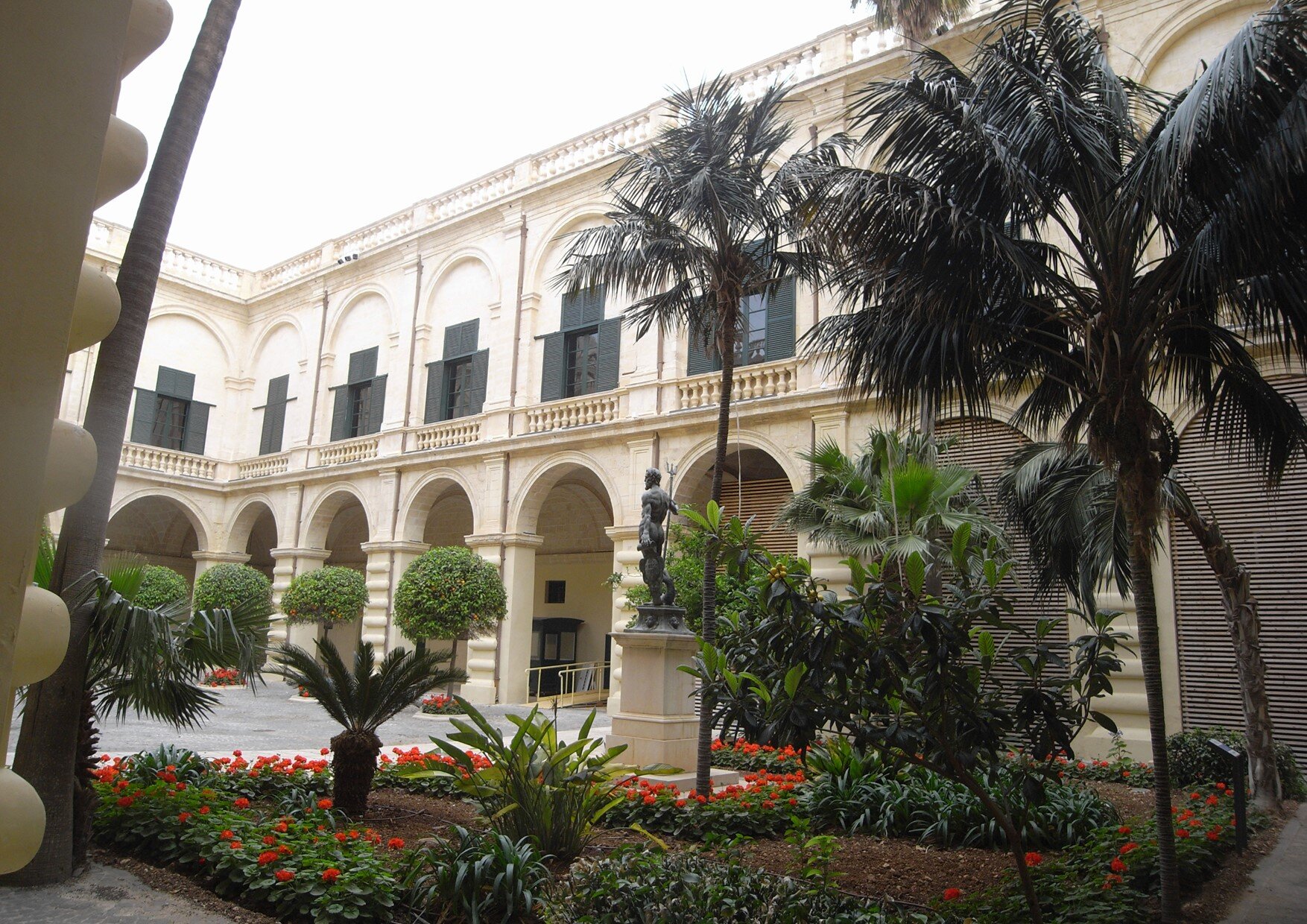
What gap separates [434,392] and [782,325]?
997cm

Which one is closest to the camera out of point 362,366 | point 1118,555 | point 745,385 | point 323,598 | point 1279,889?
point 1279,889

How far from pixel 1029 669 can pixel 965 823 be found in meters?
3.19

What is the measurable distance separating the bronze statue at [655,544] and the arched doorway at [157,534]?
23.4 meters

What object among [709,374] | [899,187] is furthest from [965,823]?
[709,374]

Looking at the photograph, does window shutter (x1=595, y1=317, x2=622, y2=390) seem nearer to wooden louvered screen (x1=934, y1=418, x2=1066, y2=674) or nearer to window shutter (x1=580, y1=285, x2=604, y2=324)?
window shutter (x1=580, y1=285, x2=604, y2=324)

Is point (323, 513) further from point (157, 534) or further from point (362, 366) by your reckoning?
point (157, 534)

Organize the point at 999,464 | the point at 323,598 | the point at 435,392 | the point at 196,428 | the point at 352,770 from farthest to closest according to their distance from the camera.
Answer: the point at 196,428 → the point at 435,392 → the point at 323,598 → the point at 999,464 → the point at 352,770

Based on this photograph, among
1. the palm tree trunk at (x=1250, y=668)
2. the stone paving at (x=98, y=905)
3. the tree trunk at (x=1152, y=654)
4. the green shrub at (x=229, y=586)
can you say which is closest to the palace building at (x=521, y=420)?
the green shrub at (x=229, y=586)

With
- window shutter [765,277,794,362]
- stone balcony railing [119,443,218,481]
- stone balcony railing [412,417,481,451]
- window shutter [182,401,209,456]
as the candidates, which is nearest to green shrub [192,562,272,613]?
stone balcony railing [119,443,218,481]

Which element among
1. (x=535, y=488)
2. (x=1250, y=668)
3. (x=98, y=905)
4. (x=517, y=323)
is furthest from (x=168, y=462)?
(x=1250, y=668)

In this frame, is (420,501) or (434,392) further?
(434,392)

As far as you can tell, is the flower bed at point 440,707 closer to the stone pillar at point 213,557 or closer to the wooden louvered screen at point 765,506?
the wooden louvered screen at point 765,506

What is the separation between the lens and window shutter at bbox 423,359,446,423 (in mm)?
23500

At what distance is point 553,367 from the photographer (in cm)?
2128
